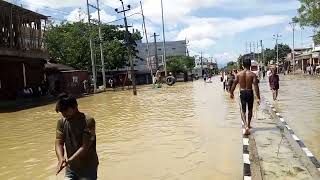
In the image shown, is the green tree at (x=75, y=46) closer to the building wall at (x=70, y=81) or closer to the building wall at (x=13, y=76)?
the building wall at (x=70, y=81)

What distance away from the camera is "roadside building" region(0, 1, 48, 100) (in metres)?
35.3

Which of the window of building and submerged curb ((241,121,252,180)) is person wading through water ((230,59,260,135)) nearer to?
submerged curb ((241,121,252,180))

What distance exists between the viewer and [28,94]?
39.3m

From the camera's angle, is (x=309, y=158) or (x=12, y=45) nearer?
(x=309, y=158)

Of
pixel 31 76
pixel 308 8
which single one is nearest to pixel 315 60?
pixel 308 8

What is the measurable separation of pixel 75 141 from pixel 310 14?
5225 cm

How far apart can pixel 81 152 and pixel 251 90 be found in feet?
24.4

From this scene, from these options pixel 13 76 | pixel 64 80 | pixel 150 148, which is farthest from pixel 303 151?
pixel 64 80

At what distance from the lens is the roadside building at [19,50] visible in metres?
35.3

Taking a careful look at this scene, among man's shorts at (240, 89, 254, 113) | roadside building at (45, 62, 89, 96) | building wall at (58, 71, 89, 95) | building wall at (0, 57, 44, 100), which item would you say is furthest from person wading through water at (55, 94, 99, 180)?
building wall at (58, 71, 89, 95)

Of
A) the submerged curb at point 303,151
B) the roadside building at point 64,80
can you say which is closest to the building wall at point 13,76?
the roadside building at point 64,80

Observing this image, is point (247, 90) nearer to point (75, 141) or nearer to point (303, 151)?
Answer: point (303, 151)

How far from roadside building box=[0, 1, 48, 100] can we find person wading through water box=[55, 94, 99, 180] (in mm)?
28170

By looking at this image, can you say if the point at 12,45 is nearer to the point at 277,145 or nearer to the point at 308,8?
the point at 277,145
